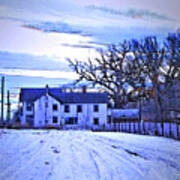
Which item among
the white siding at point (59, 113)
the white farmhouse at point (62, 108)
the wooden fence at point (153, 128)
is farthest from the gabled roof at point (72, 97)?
the wooden fence at point (153, 128)

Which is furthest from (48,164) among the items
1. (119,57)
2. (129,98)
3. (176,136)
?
(129,98)

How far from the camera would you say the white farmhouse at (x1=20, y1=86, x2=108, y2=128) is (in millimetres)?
30828

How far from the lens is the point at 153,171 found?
6359 mm

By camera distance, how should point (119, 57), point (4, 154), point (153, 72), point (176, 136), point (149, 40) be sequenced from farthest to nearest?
1. point (119, 57)
2. point (153, 72)
3. point (149, 40)
4. point (176, 136)
5. point (4, 154)

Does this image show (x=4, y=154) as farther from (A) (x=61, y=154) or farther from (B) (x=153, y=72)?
(B) (x=153, y=72)

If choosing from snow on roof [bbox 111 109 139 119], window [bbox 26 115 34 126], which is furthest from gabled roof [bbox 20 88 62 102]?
snow on roof [bbox 111 109 139 119]

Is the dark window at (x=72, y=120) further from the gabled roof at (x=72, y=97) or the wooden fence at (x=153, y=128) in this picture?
the wooden fence at (x=153, y=128)

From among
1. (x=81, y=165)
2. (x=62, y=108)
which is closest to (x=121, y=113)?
(x=62, y=108)

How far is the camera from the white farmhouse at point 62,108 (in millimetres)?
30828

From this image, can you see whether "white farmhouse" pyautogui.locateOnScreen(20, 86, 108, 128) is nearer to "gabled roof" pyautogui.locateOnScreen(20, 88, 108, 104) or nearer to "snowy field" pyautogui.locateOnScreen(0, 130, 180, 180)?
"gabled roof" pyautogui.locateOnScreen(20, 88, 108, 104)

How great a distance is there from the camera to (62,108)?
3161 cm

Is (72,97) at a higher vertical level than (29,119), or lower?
higher

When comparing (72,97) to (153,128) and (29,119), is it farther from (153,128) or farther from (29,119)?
(153,128)

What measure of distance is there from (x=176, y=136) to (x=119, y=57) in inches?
590
